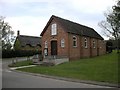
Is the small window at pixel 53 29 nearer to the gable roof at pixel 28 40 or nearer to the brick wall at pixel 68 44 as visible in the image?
Answer: the brick wall at pixel 68 44

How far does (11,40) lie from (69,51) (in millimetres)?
32407

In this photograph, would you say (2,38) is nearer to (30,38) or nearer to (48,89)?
(30,38)

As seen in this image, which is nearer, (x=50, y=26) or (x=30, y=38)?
(x=50, y=26)

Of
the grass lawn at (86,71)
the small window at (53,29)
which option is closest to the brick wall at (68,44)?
the small window at (53,29)

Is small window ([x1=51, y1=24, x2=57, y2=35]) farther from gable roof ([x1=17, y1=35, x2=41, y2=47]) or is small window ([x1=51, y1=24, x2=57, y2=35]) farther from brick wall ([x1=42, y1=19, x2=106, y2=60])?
gable roof ([x1=17, y1=35, x2=41, y2=47])

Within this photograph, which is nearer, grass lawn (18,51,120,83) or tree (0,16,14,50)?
grass lawn (18,51,120,83)

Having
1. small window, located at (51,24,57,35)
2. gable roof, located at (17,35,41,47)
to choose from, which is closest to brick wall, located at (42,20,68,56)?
small window, located at (51,24,57,35)

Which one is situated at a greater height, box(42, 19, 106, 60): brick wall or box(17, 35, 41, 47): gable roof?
box(17, 35, 41, 47): gable roof

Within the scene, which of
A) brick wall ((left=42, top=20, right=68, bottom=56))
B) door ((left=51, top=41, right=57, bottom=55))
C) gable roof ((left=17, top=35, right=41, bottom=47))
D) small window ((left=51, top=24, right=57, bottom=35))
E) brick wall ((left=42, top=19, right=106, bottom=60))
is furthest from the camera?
gable roof ((left=17, top=35, right=41, bottom=47))

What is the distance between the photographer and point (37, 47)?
74500 millimetres

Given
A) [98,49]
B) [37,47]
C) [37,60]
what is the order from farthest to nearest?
[37,47] < [98,49] < [37,60]

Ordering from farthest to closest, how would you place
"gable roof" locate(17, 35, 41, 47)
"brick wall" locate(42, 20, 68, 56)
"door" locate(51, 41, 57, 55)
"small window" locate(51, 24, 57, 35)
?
"gable roof" locate(17, 35, 41, 47)
"door" locate(51, 41, 57, 55)
"small window" locate(51, 24, 57, 35)
"brick wall" locate(42, 20, 68, 56)

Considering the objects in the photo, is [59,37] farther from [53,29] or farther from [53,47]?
[53,47]

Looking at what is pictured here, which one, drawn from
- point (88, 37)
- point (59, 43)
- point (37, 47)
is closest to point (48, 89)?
point (59, 43)
